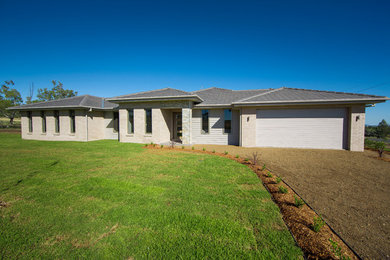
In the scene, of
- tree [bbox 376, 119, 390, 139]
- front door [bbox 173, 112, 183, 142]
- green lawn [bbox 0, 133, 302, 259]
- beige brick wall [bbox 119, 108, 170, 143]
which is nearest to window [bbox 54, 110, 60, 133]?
beige brick wall [bbox 119, 108, 170, 143]

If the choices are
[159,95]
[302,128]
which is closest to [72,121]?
[159,95]

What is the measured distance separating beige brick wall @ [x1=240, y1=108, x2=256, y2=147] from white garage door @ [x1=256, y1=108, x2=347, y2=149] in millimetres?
397

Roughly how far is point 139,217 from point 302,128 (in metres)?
12.4

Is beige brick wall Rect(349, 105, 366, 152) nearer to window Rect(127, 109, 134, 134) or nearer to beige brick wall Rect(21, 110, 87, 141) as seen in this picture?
window Rect(127, 109, 134, 134)

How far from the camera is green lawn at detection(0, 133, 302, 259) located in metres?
2.37

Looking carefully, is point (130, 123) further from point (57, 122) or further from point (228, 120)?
point (228, 120)

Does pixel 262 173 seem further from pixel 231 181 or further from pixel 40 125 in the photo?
pixel 40 125

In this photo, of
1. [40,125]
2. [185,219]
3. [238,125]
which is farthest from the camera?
[40,125]

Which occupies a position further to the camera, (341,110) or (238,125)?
(238,125)

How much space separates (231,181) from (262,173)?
5.05 feet

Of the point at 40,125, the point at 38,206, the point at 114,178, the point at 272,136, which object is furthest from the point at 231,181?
the point at 40,125

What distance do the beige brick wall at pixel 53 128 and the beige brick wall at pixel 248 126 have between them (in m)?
14.0

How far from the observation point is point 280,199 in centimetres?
390

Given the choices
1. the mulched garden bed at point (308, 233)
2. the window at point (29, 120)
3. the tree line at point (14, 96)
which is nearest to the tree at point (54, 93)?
the tree line at point (14, 96)
